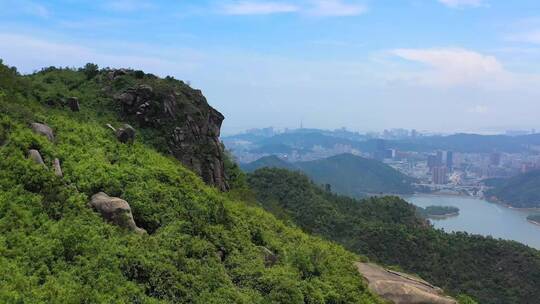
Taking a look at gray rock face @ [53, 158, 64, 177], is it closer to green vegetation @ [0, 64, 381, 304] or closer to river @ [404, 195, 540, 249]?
green vegetation @ [0, 64, 381, 304]

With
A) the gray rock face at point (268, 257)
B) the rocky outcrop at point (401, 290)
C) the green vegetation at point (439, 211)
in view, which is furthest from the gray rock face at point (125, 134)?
the green vegetation at point (439, 211)

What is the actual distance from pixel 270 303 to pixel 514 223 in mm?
134216

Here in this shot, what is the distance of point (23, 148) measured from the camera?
34.7ft

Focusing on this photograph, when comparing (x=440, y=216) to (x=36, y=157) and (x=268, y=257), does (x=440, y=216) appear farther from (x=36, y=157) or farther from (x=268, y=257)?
(x=36, y=157)

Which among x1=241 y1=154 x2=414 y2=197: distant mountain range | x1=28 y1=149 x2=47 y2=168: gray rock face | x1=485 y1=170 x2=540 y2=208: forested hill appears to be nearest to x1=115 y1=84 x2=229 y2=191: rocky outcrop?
x1=28 y1=149 x2=47 y2=168: gray rock face

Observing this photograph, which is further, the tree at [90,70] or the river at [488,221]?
the river at [488,221]

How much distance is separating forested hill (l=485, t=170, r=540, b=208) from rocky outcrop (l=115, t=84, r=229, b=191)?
152m

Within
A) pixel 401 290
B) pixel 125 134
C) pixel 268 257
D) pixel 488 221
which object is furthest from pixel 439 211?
pixel 268 257

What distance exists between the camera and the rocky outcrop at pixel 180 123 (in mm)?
18781

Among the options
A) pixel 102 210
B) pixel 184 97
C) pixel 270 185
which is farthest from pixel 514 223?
pixel 102 210

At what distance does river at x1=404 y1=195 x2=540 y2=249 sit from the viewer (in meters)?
110

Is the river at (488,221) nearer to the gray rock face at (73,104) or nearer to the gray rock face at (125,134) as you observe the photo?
the gray rock face at (125,134)

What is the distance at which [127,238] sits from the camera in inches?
362

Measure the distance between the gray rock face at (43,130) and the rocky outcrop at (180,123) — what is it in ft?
20.1
